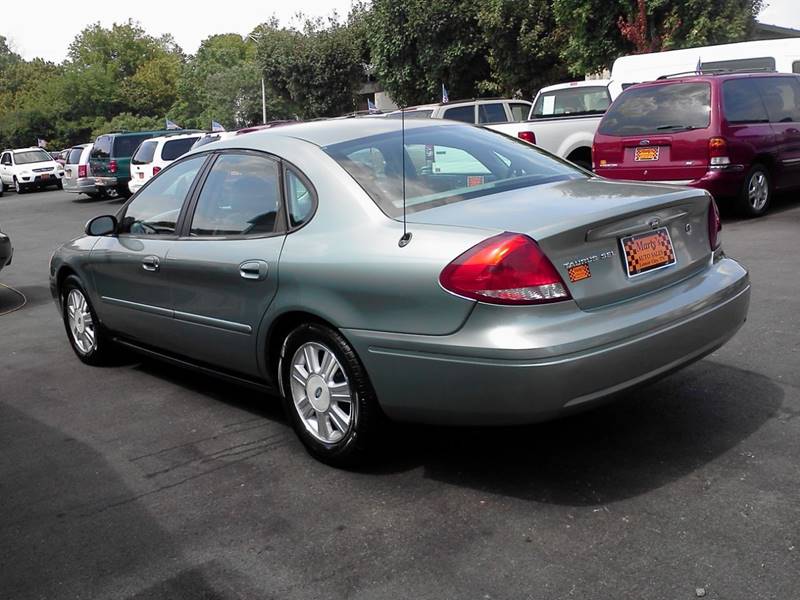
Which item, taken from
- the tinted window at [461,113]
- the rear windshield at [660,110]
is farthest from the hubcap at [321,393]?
the tinted window at [461,113]

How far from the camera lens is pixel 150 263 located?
523cm

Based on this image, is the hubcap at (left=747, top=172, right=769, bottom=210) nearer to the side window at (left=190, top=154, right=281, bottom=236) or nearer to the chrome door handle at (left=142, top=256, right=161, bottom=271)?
the side window at (left=190, top=154, right=281, bottom=236)

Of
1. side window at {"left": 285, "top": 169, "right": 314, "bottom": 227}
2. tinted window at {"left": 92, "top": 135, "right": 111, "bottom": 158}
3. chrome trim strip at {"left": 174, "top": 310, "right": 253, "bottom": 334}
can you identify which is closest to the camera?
side window at {"left": 285, "top": 169, "right": 314, "bottom": 227}

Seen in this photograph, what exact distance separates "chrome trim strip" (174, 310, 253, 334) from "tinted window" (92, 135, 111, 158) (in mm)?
20982

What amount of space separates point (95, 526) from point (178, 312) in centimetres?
154

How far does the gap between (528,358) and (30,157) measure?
36956 mm

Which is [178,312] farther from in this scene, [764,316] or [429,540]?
[764,316]

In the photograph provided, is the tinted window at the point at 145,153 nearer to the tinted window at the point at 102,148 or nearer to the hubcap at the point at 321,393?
the tinted window at the point at 102,148

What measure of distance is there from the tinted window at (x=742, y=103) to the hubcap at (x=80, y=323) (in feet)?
24.6

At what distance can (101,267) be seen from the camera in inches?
229

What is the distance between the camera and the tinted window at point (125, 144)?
24.4 metres

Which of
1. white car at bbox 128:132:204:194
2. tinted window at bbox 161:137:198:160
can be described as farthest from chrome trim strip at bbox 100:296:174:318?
tinted window at bbox 161:137:198:160

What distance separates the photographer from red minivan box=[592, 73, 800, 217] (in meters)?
10.4

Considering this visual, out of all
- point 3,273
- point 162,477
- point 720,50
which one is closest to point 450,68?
point 720,50
